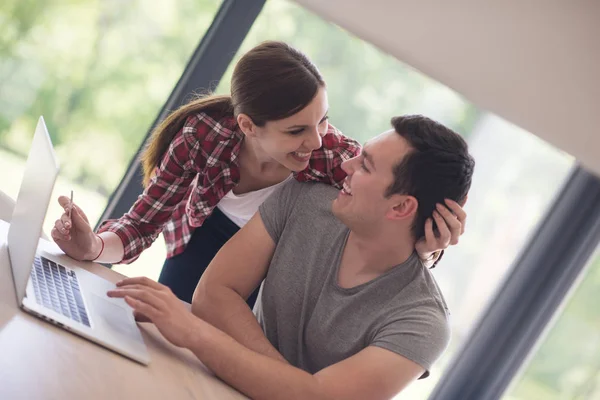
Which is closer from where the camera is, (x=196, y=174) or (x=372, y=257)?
(x=372, y=257)

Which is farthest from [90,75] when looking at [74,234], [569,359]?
[569,359]

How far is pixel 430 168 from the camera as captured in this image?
1861 millimetres

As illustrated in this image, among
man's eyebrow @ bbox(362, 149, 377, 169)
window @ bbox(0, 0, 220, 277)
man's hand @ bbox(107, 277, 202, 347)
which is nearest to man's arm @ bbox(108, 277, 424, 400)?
man's hand @ bbox(107, 277, 202, 347)

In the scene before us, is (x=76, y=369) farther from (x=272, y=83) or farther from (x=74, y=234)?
(x=272, y=83)

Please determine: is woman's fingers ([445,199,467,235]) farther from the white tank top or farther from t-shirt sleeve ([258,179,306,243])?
the white tank top

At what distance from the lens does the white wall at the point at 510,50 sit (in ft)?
9.66

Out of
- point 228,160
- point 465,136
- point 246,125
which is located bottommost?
point 228,160

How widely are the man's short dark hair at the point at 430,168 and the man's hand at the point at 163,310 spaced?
59cm

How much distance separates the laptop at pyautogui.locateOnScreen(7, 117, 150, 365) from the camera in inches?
53.8

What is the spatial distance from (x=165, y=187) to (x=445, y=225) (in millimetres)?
847

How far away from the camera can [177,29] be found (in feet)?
10.4

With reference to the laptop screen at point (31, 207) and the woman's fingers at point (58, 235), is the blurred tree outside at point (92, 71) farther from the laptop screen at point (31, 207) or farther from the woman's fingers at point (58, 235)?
the laptop screen at point (31, 207)

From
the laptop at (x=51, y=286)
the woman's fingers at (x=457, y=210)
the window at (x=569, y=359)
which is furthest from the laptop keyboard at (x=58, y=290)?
the window at (x=569, y=359)

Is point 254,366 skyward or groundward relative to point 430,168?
groundward
